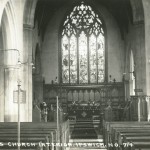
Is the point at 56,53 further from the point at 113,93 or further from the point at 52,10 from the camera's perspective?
the point at 113,93

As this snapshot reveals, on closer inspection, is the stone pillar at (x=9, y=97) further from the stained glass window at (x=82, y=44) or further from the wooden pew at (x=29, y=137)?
the stained glass window at (x=82, y=44)

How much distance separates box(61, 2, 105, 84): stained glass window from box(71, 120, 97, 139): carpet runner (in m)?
6.14

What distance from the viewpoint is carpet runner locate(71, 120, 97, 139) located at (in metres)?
16.9

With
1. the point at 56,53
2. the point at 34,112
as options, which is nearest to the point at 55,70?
the point at 56,53

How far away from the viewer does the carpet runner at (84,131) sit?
16.9 metres

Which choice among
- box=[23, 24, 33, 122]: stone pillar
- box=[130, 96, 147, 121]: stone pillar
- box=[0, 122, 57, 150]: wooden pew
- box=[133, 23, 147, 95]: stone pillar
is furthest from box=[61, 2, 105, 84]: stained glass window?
box=[0, 122, 57, 150]: wooden pew

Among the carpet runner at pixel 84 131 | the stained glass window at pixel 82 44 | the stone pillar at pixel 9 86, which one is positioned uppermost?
the stained glass window at pixel 82 44

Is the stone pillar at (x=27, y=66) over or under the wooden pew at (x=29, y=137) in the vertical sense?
over

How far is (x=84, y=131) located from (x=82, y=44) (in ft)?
30.9

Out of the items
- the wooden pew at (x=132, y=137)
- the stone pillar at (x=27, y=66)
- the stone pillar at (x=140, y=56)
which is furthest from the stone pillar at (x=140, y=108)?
the wooden pew at (x=132, y=137)

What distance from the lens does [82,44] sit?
26797 mm

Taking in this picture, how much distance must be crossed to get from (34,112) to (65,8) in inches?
394

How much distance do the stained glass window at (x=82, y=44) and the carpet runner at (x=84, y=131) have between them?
6.14 meters

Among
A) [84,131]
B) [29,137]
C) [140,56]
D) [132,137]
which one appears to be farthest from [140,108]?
[29,137]
